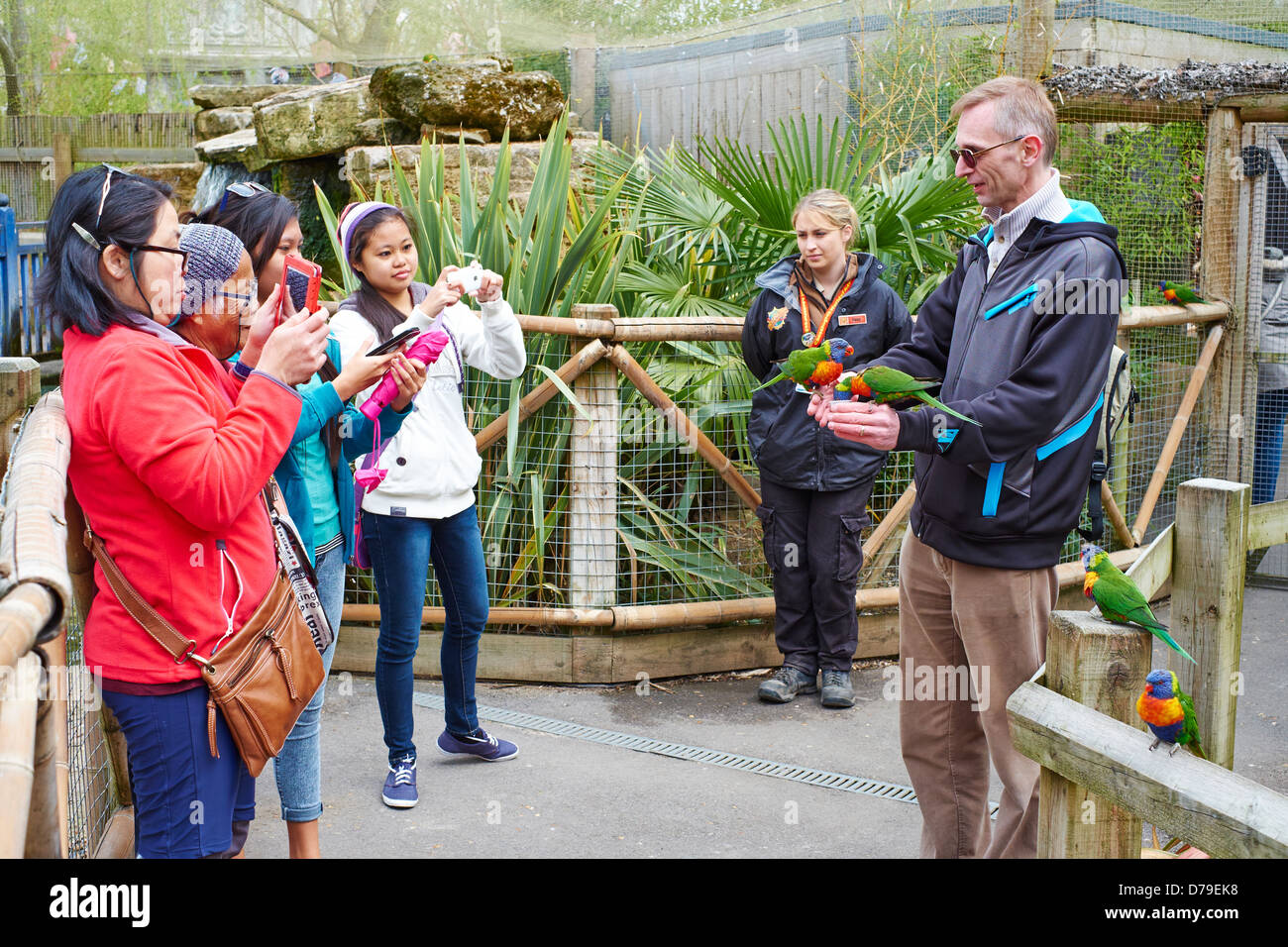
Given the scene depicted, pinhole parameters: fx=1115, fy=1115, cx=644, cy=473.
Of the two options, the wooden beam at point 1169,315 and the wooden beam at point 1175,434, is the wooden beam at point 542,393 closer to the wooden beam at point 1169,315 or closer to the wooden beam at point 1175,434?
the wooden beam at point 1169,315

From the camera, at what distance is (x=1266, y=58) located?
7.86 metres

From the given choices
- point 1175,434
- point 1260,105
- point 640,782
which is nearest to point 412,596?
point 640,782

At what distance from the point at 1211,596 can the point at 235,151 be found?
861cm

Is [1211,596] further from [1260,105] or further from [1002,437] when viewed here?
[1260,105]

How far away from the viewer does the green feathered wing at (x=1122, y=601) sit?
2357 millimetres

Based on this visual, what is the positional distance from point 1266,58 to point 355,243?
722cm

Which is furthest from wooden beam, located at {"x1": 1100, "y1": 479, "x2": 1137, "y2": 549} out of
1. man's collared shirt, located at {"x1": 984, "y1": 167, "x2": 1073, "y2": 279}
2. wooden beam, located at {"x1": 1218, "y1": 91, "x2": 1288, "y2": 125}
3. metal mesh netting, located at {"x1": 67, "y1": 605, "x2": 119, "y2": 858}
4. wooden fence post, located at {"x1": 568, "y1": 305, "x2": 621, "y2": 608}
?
metal mesh netting, located at {"x1": 67, "y1": 605, "x2": 119, "y2": 858}

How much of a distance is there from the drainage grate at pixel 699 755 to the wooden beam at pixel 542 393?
111cm

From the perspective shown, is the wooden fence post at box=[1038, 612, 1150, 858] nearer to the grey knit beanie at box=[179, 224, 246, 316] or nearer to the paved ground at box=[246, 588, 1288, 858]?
the paved ground at box=[246, 588, 1288, 858]

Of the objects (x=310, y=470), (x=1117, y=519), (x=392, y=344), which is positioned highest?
(x=392, y=344)

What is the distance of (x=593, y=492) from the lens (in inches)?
189

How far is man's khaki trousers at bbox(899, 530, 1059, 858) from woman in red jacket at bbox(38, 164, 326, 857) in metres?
1.69
